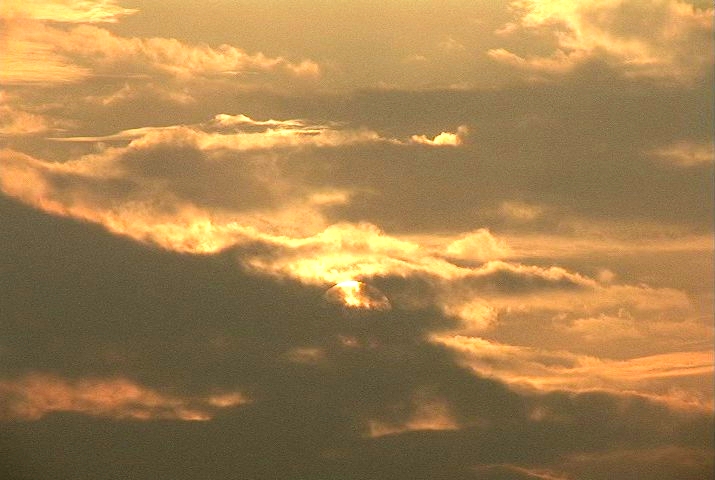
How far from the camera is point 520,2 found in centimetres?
1094

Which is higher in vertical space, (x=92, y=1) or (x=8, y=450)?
(x=92, y=1)

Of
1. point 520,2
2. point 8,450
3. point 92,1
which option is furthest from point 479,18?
point 8,450

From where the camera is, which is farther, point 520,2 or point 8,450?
point 520,2

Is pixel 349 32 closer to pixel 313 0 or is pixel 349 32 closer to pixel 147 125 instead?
pixel 313 0

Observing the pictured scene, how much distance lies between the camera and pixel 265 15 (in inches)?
419

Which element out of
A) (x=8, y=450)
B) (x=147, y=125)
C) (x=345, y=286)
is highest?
(x=147, y=125)

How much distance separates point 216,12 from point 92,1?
1242mm

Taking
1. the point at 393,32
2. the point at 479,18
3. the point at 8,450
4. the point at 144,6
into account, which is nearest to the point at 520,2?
the point at 479,18

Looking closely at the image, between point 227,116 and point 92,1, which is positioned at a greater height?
point 92,1

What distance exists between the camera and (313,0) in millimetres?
10688

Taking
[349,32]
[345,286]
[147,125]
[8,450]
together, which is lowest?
[8,450]

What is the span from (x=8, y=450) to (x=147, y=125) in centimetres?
350

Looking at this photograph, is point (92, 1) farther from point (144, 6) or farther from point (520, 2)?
point (520, 2)

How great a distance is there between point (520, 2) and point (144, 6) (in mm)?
3904
